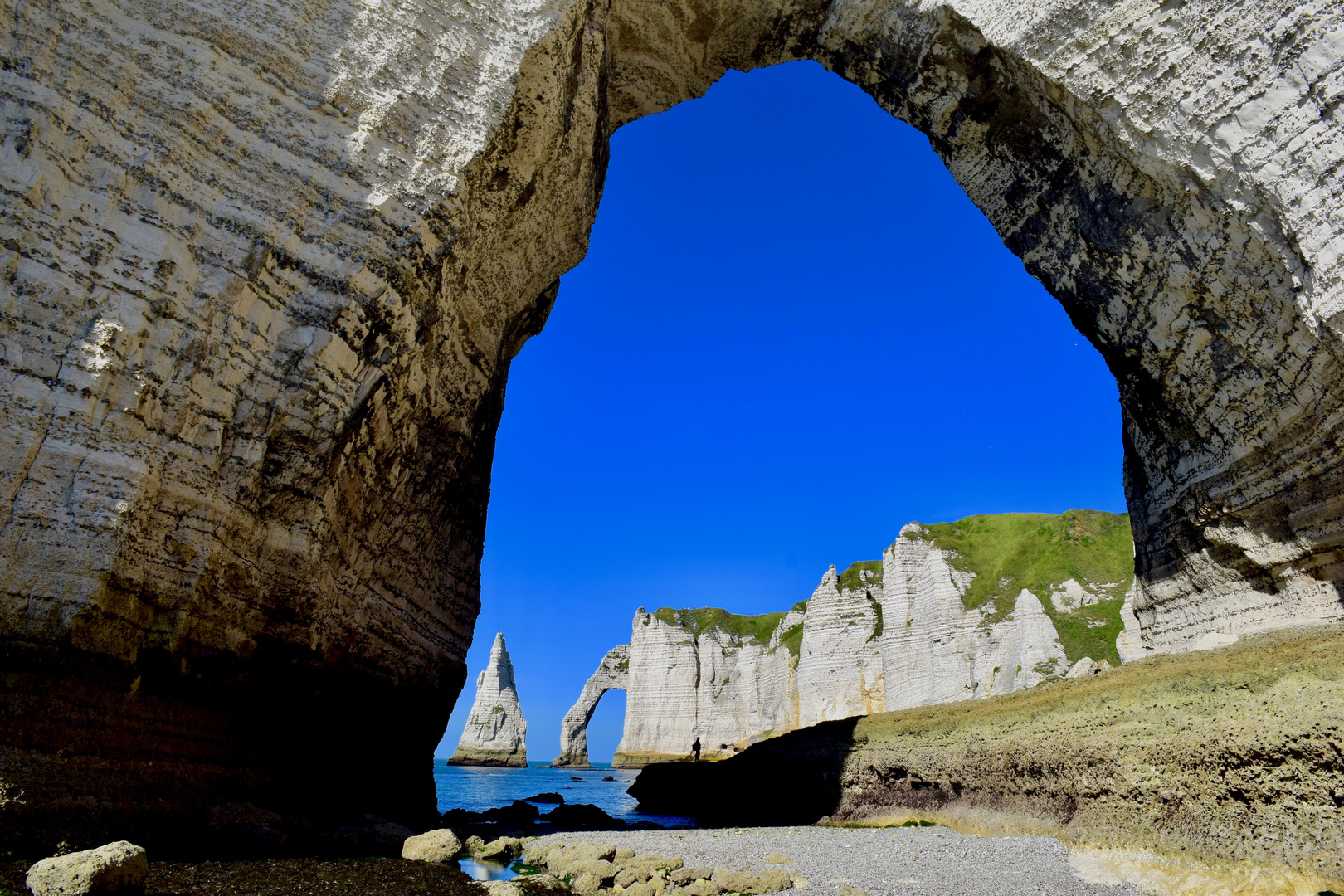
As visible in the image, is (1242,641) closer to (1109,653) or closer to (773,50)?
(773,50)

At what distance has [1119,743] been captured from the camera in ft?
25.7

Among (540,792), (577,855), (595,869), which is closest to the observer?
(595,869)

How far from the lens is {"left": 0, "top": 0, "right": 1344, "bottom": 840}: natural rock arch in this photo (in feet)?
21.6

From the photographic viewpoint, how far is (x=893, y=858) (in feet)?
27.4

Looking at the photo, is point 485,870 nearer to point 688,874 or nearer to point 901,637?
point 688,874

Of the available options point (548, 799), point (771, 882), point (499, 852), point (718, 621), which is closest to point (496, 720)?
point (718, 621)

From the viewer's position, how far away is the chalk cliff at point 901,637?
85.2ft

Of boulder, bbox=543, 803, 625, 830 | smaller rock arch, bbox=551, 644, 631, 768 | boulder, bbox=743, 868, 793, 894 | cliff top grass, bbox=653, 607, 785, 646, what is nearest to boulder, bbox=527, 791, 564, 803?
boulder, bbox=543, 803, 625, 830

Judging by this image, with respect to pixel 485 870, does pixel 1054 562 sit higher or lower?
higher

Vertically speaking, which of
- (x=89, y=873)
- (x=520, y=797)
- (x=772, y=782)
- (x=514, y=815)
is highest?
(x=772, y=782)

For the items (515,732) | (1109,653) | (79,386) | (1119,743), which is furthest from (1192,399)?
(515,732)

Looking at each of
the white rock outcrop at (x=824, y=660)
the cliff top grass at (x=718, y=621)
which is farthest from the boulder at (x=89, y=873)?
the cliff top grass at (x=718, y=621)

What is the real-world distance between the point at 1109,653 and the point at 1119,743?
1901 cm

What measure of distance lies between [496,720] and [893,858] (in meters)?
54.0
